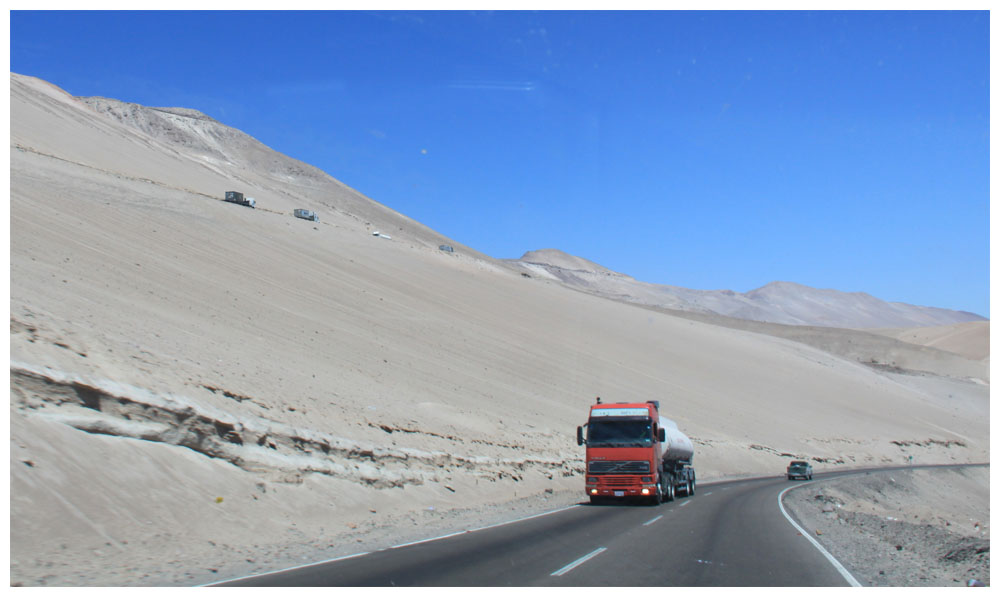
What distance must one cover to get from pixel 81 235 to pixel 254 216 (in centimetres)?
2308

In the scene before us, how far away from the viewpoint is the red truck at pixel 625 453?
836 inches

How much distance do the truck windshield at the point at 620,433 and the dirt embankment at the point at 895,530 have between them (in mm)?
4168

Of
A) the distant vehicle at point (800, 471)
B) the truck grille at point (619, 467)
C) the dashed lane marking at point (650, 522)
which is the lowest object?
the distant vehicle at point (800, 471)

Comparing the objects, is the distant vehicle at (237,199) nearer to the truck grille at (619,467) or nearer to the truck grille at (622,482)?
the truck grille at (619,467)

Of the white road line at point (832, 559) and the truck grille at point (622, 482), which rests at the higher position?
the white road line at point (832, 559)

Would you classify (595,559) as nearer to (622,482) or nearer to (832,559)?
(832,559)

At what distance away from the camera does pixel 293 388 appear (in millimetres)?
22000

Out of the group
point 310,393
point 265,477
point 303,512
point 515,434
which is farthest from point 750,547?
point 515,434

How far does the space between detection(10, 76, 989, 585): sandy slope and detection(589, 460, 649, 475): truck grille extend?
2.58m

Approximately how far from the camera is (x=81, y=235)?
105 feet

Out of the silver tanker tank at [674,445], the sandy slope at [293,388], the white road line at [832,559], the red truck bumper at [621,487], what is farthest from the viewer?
the silver tanker tank at [674,445]

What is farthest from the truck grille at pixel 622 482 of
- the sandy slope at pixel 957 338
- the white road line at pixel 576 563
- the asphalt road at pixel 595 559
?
the sandy slope at pixel 957 338

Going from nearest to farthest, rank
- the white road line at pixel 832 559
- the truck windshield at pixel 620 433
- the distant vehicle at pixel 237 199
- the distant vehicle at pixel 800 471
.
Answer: the white road line at pixel 832 559 < the truck windshield at pixel 620 433 < the distant vehicle at pixel 800 471 < the distant vehicle at pixel 237 199

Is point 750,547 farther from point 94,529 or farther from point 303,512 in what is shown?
point 94,529
